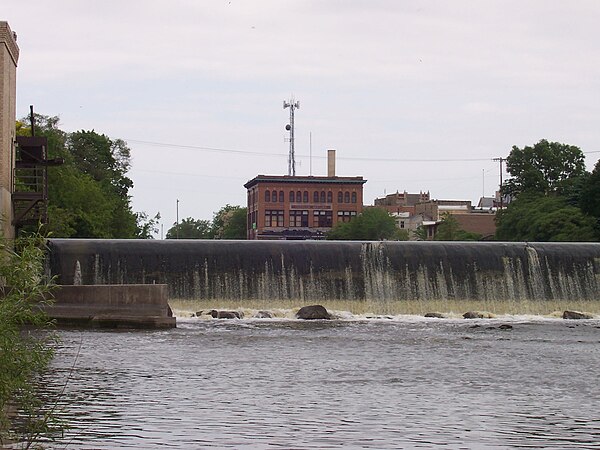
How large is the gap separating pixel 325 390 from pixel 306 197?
132 meters

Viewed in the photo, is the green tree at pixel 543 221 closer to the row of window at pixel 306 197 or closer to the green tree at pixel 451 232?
the green tree at pixel 451 232

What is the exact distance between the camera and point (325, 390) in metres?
23.8

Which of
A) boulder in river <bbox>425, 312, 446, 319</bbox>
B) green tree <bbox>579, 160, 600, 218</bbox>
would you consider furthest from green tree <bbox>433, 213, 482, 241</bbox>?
boulder in river <bbox>425, 312, 446, 319</bbox>

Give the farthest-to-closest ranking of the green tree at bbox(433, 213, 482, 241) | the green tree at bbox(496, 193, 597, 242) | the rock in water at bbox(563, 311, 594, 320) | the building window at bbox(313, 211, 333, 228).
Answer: the building window at bbox(313, 211, 333, 228)
the green tree at bbox(433, 213, 482, 241)
the green tree at bbox(496, 193, 597, 242)
the rock in water at bbox(563, 311, 594, 320)

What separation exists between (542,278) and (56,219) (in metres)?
26.2

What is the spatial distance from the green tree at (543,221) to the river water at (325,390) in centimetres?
4878

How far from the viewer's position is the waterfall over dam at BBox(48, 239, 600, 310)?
51.6 metres

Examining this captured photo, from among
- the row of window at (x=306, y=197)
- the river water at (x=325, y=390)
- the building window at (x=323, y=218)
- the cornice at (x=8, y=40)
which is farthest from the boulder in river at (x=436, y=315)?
the building window at (x=323, y=218)

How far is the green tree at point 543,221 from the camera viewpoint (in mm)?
87812

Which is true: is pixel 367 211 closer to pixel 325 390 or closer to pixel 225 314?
pixel 225 314

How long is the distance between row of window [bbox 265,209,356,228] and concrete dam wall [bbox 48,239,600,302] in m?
97.6

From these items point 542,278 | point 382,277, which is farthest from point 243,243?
point 542,278

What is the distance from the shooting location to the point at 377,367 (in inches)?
1126

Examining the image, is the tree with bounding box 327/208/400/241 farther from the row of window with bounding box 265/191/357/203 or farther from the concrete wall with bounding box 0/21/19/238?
the concrete wall with bounding box 0/21/19/238
